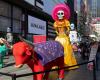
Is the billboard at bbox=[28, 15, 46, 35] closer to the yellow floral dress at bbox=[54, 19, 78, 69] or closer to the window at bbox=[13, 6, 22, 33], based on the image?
the window at bbox=[13, 6, 22, 33]

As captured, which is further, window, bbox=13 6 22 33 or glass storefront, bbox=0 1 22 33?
window, bbox=13 6 22 33

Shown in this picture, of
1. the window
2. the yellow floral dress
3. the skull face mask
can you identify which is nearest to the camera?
the yellow floral dress

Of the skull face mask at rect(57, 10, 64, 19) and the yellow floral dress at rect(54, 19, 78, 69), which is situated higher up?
the skull face mask at rect(57, 10, 64, 19)

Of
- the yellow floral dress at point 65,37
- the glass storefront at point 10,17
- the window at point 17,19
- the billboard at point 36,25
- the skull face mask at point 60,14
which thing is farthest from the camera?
the billboard at point 36,25

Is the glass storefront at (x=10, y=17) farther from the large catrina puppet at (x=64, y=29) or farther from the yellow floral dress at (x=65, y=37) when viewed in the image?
the yellow floral dress at (x=65, y=37)

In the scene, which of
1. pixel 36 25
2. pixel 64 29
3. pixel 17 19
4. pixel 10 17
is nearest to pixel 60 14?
pixel 64 29

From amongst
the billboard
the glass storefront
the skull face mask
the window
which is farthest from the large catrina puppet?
the billboard

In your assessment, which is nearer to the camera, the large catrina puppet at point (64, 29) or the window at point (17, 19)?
the large catrina puppet at point (64, 29)

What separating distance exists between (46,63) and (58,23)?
5147mm

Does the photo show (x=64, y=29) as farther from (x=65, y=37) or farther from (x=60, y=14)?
(x=60, y=14)

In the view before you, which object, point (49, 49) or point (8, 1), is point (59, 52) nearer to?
point (49, 49)

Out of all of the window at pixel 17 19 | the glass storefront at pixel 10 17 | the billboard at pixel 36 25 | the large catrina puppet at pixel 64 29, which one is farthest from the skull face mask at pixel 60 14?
the billboard at pixel 36 25

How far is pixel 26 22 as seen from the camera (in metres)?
38.6

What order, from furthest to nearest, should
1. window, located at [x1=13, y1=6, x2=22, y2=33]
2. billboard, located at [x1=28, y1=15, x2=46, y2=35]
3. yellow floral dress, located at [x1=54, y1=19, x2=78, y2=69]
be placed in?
1. billboard, located at [x1=28, y1=15, x2=46, y2=35]
2. window, located at [x1=13, y1=6, x2=22, y2=33]
3. yellow floral dress, located at [x1=54, y1=19, x2=78, y2=69]
